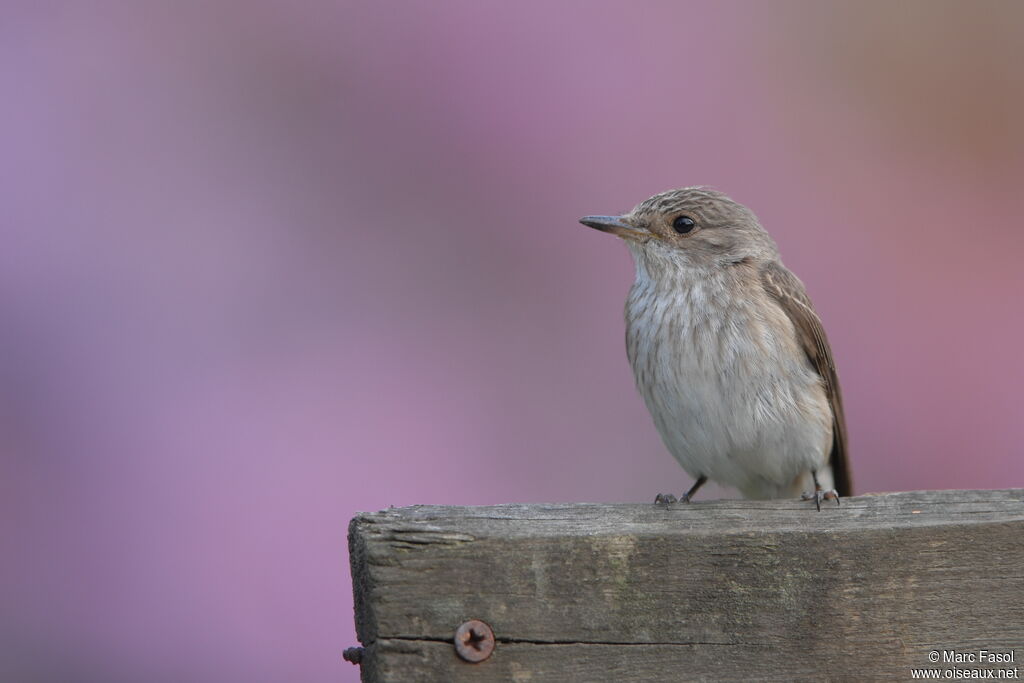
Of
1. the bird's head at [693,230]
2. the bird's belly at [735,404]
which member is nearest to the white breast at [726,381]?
the bird's belly at [735,404]

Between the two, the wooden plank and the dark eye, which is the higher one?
the dark eye

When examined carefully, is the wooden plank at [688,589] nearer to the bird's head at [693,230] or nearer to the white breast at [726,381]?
the white breast at [726,381]

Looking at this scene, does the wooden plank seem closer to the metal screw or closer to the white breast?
the metal screw

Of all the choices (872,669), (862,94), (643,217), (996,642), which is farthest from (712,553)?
(862,94)

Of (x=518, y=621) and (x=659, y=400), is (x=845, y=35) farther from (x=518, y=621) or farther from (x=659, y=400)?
(x=518, y=621)

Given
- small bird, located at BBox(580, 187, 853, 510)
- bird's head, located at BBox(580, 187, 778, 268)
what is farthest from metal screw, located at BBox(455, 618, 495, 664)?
bird's head, located at BBox(580, 187, 778, 268)
